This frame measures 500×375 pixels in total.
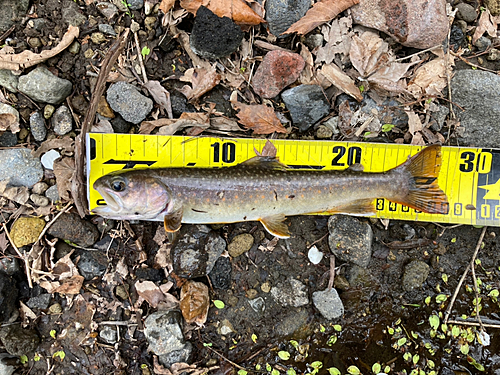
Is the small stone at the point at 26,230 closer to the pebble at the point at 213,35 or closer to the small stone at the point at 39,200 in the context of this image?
the small stone at the point at 39,200

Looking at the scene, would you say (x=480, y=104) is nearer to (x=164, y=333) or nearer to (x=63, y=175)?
(x=164, y=333)

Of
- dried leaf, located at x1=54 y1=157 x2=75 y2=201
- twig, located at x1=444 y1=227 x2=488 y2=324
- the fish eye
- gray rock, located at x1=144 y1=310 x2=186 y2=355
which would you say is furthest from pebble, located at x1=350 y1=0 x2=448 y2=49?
gray rock, located at x1=144 y1=310 x2=186 y2=355

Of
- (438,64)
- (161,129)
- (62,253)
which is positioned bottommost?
(62,253)

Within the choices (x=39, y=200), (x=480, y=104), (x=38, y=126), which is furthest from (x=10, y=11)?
(x=480, y=104)

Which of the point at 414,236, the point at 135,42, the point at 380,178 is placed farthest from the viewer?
the point at 414,236

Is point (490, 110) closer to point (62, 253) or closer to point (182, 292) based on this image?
point (182, 292)

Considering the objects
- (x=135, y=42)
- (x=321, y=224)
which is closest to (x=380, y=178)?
(x=321, y=224)

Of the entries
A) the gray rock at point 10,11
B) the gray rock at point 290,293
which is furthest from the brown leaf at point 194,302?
the gray rock at point 10,11
